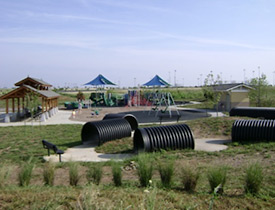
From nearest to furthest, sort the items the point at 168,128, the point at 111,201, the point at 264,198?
the point at 111,201 < the point at 264,198 < the point at 168,128

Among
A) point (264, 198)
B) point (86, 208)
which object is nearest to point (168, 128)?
point (264, 198)

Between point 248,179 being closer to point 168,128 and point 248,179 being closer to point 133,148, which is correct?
point 168,128

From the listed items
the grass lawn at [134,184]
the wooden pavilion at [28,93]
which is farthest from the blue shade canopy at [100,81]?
the grass lawn at [134,184]

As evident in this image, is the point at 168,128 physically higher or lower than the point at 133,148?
higher

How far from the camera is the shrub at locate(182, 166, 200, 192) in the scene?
240 inches

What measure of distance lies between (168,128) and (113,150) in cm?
256

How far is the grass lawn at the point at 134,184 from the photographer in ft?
16.2

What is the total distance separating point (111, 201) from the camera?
5016mm

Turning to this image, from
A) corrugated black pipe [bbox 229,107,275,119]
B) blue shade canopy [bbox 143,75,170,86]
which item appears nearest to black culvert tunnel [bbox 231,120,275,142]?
corrugated black pipe [bbox 229,107,275,119]

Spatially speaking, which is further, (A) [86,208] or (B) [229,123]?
(B) [229,123]

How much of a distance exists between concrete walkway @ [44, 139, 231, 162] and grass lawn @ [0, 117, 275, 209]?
563 mm

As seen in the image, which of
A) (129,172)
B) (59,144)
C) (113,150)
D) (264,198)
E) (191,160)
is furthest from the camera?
(59,144)

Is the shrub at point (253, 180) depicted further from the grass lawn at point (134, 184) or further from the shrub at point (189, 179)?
the shrub at point (189, 179)

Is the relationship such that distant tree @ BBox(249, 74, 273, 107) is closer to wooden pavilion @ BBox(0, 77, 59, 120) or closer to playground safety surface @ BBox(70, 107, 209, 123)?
playground safety surface @ BBox(70, 107, 209, 123)
